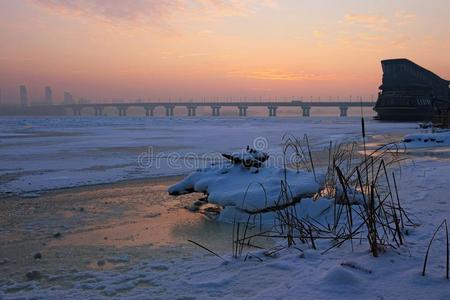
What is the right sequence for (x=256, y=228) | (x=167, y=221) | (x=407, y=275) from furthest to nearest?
(x=167, y=221) < (x=256, y=228) < (x=407, y=275)

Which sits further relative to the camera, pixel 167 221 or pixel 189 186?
pixel 189 186

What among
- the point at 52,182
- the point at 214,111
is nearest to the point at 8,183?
the point at 52,182

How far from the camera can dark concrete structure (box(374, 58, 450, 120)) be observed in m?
60.1

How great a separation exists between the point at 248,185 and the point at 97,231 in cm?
231

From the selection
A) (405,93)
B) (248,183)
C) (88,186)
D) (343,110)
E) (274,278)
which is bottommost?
(88,186)

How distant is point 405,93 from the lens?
60875mm

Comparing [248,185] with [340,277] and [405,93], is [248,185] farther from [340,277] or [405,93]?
[405,93]

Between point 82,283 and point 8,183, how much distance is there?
6332mm

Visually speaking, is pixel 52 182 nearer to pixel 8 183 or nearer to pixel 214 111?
pixel 8 183

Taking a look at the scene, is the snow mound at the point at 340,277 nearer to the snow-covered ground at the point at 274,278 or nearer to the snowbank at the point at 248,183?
the snow-covered ground at the point at 274,278

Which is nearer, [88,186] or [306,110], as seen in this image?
[88,186]

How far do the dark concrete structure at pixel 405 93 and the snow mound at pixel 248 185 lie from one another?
5829cm

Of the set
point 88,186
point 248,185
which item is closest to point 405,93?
point 88,186

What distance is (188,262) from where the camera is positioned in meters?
3.77
